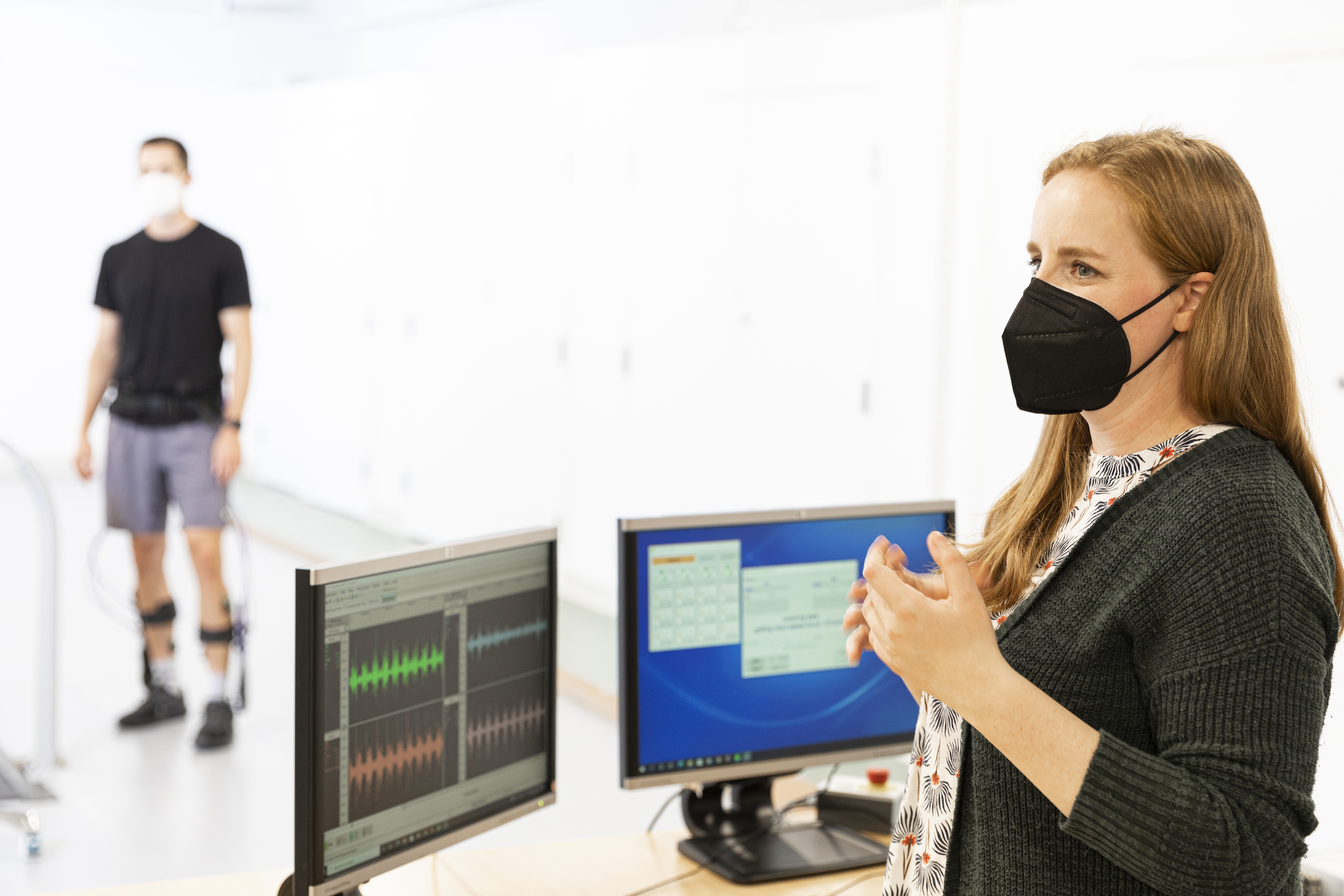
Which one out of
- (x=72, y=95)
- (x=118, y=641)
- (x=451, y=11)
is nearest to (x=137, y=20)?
(x=72, y=95)

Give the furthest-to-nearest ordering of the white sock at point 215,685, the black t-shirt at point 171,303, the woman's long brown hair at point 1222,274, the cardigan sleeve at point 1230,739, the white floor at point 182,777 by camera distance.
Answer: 1. the white sock at point 215,685
2. the black t-shirt at point 171,303
3. the white floor at point 182,777
4. the woman's long brown hair at point 1222,274
5. the cardigan sleeve at point 1230,739

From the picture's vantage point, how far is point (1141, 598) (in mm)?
1015

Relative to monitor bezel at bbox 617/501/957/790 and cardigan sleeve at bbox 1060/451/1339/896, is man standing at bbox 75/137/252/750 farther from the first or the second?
cardigan sleeve at bbox 1060/451/1339/896

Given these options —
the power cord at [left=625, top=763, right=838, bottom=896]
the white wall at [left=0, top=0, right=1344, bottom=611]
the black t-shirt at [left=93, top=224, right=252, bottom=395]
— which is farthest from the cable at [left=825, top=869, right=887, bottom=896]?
the black t-shirt at [left=93, top=224, right=252, bottom=395]

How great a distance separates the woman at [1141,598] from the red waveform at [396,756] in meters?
0.53

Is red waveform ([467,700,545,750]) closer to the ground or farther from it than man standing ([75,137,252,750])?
closer to the ground

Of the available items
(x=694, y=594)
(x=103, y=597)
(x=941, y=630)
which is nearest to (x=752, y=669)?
(x=694, y=594)

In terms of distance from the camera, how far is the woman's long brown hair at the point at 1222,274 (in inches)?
42.4

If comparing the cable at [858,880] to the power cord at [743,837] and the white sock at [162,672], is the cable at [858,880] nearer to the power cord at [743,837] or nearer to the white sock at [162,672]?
the power cord at [743,837]

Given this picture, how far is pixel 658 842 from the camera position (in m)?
1.77

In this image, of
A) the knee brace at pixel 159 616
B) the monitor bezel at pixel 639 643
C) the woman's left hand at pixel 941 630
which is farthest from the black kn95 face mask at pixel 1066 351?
the knee brace at pixel 159 616

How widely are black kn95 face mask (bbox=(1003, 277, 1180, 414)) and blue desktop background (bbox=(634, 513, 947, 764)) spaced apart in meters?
0.55

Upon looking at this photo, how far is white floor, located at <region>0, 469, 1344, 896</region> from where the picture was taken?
9.96 ft

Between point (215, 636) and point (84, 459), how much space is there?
0.68 m
